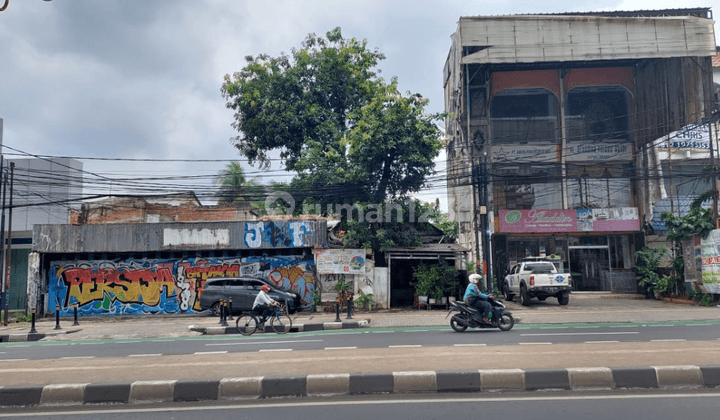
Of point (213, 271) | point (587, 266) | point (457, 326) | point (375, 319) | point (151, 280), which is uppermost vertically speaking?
point (213, 271)

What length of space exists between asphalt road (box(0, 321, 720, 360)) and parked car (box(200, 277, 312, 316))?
6.71 metres

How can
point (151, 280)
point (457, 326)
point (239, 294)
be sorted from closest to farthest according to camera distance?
1. point (457, 326)
2. point (239, 294)
3. point (151, 280)

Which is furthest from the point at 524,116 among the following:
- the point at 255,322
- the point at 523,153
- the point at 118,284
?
the point at 118,284

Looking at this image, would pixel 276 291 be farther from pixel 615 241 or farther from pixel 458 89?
pixel 615 241

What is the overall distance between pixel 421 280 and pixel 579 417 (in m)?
17.3

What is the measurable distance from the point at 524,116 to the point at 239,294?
1862 cm

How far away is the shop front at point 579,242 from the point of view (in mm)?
29141

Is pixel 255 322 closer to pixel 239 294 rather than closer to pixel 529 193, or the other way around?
pixel 239 294

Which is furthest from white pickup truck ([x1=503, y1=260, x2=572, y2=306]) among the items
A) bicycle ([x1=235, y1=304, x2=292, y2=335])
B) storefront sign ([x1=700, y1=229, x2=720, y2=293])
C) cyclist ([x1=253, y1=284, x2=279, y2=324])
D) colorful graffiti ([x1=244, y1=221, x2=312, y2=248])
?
cyclist ([x1=253, y1=284, x2=279, y2=324])

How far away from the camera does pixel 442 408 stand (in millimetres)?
6156

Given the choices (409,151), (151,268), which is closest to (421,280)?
(409,151)

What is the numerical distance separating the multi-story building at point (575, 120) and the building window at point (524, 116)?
0.06 meters

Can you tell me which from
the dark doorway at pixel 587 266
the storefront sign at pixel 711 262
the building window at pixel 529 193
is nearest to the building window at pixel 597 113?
the building window at pixel 529 193

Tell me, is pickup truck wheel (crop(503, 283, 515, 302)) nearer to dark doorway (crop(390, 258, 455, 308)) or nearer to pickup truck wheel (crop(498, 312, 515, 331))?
dark doorway (crop(390, 258, 455, 308))
